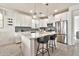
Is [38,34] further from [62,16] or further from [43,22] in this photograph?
[62,16]


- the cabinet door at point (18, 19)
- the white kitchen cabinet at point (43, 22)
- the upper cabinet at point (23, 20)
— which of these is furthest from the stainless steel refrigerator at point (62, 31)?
the cabinet door at point (18, 19)

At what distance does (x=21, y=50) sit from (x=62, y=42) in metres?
0.83

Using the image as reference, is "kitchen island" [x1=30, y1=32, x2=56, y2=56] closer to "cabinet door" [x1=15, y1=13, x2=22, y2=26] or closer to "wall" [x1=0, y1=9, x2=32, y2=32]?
"wall" [x1=0, y1=9, x2=32, y2=32]

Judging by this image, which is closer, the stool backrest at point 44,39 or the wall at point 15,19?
the wall at point 15,19

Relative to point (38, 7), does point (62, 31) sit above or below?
below

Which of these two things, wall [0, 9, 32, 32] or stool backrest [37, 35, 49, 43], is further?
stool backrest [37, 35, 49, 43]

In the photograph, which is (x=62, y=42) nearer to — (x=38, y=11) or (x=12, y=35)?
(x=38, y=11)

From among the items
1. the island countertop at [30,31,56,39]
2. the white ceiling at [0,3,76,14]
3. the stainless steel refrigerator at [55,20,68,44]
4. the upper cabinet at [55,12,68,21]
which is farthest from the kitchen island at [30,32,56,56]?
the white ceiling at [0,3,76,14]

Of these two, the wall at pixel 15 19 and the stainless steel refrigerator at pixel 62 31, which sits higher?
the wall at pixel 15 19

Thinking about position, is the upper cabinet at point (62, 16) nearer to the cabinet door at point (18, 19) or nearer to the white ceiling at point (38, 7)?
the white ceiling at point (38, 7)

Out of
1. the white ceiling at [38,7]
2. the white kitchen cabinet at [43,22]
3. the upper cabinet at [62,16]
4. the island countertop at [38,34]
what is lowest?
the island countertop at [38,34]

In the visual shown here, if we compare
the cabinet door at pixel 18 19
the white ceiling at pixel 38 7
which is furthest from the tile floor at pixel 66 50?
the cabinet door at pixel 18 19

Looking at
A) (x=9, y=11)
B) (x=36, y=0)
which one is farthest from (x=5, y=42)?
(x=36, y=0)

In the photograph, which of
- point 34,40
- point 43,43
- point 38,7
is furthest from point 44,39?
point 38,7
